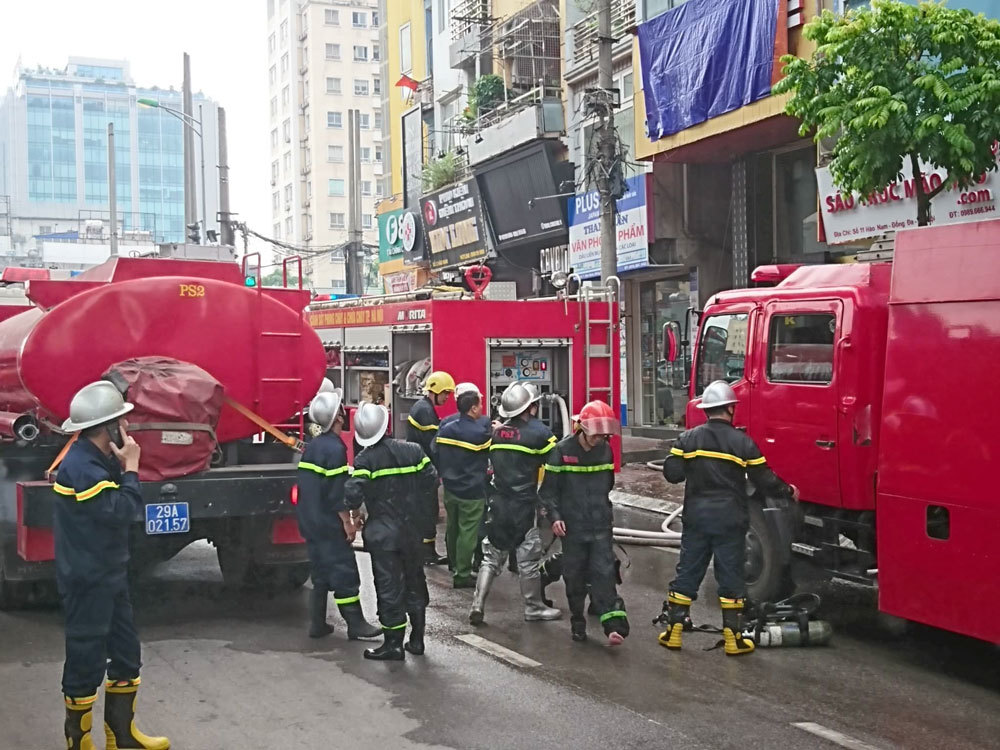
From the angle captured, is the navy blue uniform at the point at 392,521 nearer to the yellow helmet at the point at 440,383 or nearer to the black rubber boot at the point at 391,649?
the black rubber boot at the point at 391,649

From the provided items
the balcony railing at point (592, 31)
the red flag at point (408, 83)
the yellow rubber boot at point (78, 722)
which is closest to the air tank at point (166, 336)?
the yellow rubber boot at point (78, 722)

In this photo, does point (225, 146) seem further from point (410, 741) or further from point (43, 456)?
point (410, 741)

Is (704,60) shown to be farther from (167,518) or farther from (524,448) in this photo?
(167,518)

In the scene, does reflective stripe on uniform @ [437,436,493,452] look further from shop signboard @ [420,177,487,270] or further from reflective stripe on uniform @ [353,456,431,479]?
shop signboard @ [420,177,487,270]

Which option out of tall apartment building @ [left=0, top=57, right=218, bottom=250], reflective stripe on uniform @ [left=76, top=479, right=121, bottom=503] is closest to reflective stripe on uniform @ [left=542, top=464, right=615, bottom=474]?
reflective stripe on uniform @ [left=76, top=479, right=121, bottom=503]

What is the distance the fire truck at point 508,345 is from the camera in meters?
13.2

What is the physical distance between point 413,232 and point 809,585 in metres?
25.0

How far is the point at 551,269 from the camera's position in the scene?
2731 cm

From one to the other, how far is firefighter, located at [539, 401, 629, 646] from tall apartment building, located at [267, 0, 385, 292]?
7844cm

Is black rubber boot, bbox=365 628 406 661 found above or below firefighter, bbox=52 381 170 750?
below

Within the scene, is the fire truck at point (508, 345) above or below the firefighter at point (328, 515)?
above

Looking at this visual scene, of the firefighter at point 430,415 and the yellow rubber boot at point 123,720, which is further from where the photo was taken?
the firefighter at point 430,415

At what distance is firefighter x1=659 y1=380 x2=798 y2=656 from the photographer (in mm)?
7469

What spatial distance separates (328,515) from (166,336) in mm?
1773
